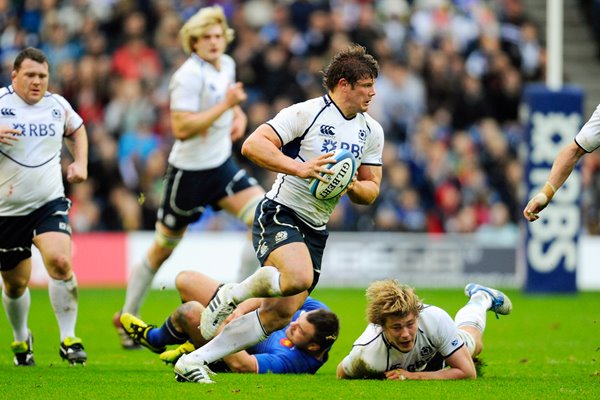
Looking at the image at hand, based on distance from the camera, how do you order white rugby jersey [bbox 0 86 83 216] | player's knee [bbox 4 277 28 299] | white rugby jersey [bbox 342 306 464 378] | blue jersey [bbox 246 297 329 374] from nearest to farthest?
white rugby jersey [bbox 342 306 464 378]
blue jersey [bbox 246 297 329 374]
white rugby jersey [bbox 0 86 83 216]
player's knee [bbox 4 277 28 299]

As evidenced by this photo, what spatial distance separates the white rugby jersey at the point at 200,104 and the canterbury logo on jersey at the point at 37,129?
1.90 metres

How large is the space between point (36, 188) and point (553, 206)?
10829 millimetres

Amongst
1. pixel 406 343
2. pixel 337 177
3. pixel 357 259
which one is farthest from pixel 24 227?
pixel 357 259

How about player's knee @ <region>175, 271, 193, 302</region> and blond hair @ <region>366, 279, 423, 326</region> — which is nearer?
blond hair @ <region>366, 279, 423, 326</region>

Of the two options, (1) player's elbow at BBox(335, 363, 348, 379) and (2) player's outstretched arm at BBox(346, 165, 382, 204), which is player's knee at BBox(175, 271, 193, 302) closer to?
(1) player's elbow at BBox(335, 363, 348, 379)

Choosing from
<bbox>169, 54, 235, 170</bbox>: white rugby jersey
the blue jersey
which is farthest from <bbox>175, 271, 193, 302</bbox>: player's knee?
<bbox>169, 54, 235, 170</bbox>: white rugby jersey

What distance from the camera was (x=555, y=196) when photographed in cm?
1888

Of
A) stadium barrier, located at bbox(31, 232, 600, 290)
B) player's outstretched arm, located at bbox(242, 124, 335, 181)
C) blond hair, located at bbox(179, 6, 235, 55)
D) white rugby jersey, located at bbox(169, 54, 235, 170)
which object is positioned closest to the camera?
player's outstretched arm, located at bbox(242, 124, 335, 181)

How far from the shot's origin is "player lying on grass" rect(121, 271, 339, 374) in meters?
9.37

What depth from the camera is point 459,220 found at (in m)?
21.9

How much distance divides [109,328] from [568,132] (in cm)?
849

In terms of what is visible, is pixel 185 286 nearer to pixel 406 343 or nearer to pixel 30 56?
pixel 406 343

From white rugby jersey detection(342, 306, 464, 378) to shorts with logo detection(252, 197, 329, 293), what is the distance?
61cm

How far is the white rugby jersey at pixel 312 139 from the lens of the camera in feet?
28.9
